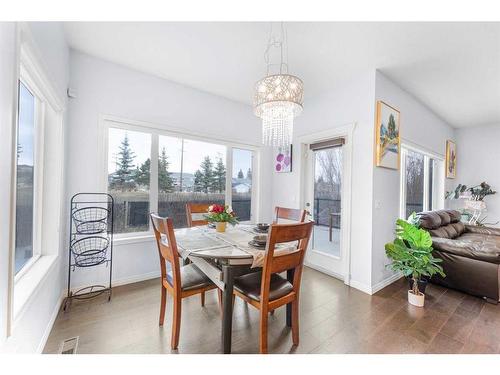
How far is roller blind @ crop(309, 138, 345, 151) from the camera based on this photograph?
3093 millimetres

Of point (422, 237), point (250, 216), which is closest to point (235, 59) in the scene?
point (250, 216)

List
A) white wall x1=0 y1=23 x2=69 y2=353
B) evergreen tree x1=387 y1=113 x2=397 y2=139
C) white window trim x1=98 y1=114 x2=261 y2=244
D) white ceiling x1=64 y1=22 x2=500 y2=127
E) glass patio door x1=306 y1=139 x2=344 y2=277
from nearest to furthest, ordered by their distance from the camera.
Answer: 1. white wall x1=0 y1=23 x2=69 y2=353
2. white ceiling x1=64 y1=22 x2=500 y2=127
3. white window trim x1=98 y1=114 x2=261 y2=244
4. evergreen tree x1=387 y1=113 x2=397 y2=139
5. glass patio door x1=306 y1=139 x2=344 y2=277

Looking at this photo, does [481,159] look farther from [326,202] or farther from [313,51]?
[313,51]

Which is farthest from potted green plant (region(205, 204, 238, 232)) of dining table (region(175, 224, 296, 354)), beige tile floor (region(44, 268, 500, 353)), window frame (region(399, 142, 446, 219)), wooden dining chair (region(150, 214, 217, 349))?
window frame (region(399, 142, 446, 219))

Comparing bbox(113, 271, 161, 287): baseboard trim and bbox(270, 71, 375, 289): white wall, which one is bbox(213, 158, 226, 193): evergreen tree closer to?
bbox(113, 271, 161, 287): baseboard trim

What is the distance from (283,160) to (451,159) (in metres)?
4.15

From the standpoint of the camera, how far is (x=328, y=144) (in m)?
3.26

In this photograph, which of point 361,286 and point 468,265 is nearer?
point 468,265

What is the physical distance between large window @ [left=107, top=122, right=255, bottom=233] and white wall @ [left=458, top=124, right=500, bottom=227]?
17.1ft

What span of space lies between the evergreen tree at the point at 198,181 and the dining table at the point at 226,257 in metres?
1.44

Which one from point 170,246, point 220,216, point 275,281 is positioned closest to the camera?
point 170,246

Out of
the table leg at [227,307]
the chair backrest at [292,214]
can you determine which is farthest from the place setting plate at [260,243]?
the chair backrest at [292,214]

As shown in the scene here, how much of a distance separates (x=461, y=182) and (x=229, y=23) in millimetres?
6307

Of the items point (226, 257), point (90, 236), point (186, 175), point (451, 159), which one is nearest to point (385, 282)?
point (226, 257)
